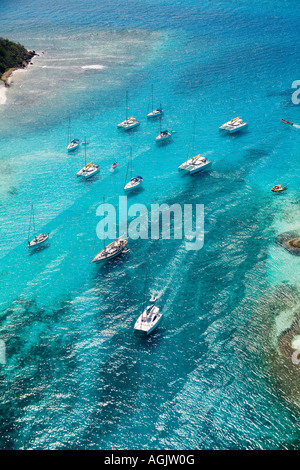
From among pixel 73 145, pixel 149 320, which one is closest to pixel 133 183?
pixel 73 145

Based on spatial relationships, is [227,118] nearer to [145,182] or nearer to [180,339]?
[145,182]

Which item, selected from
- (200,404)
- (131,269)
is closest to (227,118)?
(131,269)

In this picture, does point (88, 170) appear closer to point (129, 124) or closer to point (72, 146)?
point (72, 146)

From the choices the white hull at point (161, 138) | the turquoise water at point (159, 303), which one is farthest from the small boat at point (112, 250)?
the white hull at point (161, 138)

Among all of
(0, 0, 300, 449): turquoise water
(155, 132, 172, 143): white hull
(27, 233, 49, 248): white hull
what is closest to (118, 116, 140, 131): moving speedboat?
(0, 0, 300, 449): turquoise water

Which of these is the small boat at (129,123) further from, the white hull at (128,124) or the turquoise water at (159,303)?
the turquoise water at (159,303)
